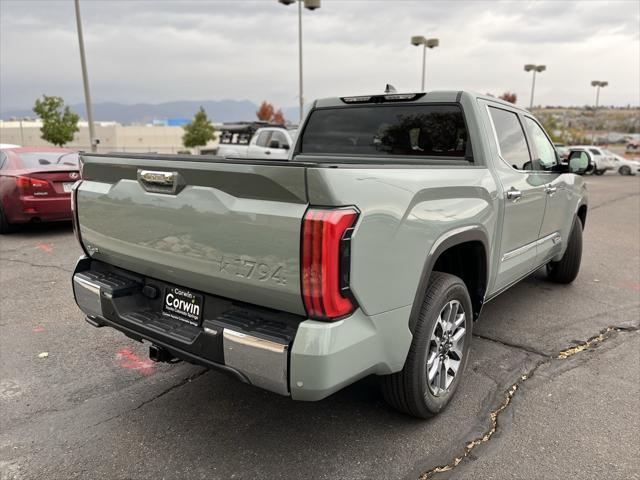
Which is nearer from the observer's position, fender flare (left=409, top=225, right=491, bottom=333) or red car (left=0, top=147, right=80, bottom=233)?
fender flare (left=409, top=225, right=491, bottom=333)

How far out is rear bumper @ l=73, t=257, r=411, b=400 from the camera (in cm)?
212

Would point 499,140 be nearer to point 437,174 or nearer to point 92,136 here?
point 437,174

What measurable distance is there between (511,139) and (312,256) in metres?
2.68

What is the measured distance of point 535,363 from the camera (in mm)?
3795

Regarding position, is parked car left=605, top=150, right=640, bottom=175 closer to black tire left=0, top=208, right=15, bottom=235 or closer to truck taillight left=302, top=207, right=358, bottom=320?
black tire left=0, top=208, right=15, bottom=235

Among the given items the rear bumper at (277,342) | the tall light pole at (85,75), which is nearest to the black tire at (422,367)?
the rear bumper at (277,342)

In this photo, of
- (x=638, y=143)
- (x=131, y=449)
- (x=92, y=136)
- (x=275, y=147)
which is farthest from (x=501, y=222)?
(x=638, y=143)

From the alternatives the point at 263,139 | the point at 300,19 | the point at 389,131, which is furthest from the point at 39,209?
the point at 300,19

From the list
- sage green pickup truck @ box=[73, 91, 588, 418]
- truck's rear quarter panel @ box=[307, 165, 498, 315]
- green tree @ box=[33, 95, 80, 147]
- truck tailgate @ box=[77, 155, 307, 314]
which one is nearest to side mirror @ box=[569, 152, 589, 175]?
sage green pickup truck @ box=[73, 91, 588, 418]

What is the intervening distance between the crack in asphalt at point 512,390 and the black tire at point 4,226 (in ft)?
25.2

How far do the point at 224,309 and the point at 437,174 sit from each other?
1343 millimetres

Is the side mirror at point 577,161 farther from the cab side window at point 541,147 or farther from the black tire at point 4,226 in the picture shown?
the black tire at point 4,226

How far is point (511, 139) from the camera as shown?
4.05m

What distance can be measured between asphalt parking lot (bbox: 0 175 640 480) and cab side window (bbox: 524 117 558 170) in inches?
57.9
